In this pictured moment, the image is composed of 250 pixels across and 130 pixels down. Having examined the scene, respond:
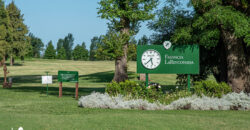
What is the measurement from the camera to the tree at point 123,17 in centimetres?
2481

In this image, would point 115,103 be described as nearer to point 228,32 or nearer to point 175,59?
point 175,59

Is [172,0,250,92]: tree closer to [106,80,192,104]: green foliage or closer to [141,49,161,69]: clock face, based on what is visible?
[141,49,161,69]: clock face

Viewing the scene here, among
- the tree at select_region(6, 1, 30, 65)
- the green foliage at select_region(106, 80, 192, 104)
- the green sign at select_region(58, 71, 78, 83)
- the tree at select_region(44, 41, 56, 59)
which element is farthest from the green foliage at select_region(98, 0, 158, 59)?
the tree at select_region(44, 41, 56, 59)

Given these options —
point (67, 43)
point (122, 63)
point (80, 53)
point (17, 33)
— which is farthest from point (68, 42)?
point (122, 63)

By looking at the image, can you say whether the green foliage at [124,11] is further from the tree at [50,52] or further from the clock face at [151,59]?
the tree at [50,52]

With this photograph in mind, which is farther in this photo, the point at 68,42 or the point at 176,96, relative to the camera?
the point at 68,42

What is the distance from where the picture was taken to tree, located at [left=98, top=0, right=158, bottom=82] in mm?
24812

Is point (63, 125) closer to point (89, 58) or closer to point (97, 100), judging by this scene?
point (97, 100)

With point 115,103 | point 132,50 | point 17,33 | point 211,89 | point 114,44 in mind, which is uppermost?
point 17,33

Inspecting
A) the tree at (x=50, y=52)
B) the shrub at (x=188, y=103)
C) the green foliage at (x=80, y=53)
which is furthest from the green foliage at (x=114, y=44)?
the green foliage at (x=80, y=53)

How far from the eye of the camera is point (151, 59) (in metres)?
17.0

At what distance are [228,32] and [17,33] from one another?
69.3m

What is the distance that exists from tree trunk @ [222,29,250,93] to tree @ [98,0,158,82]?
8.75 metres

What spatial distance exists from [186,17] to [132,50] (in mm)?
6063
